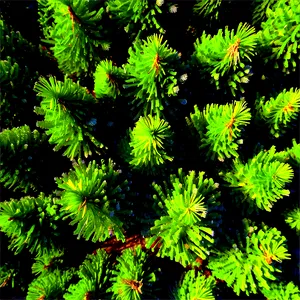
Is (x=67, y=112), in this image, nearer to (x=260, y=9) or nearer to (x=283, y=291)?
(x=260, y=9)

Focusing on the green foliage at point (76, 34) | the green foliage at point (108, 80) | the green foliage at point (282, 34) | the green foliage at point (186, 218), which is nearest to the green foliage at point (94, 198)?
the green foliage at point (186, 218)

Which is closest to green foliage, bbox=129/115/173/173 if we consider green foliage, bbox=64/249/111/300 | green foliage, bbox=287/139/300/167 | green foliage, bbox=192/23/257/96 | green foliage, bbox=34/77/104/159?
green foliage, bbox=34/77/104/159

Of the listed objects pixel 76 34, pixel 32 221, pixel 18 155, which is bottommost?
pixel 32 221

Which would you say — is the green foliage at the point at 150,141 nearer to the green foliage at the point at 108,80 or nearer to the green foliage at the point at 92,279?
the green foliage at the point at 108,80

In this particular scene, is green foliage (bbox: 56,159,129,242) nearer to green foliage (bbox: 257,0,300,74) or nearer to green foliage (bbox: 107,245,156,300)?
green foliage (bbox: 107,245,156,300)

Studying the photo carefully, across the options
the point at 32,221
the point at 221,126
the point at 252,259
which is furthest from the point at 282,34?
the point at 32,221

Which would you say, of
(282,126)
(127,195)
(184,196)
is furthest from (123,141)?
(282,126)
